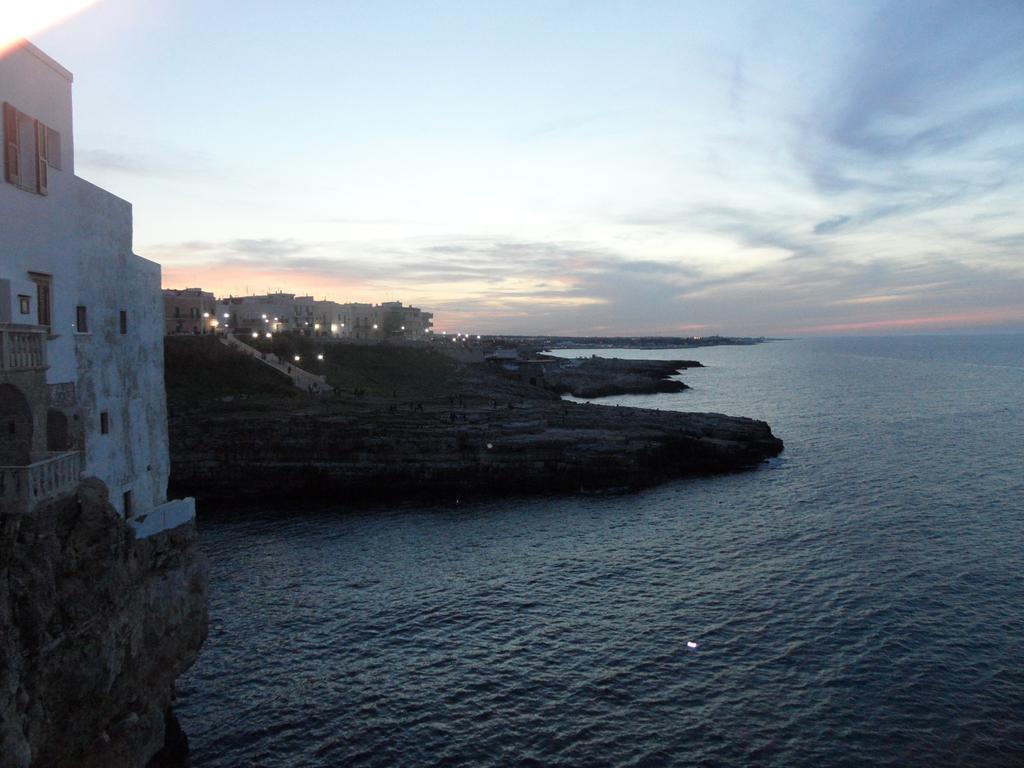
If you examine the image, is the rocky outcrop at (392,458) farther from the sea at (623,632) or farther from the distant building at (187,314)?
the distant building at (187,314)

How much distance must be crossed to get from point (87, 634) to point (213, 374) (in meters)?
68.1

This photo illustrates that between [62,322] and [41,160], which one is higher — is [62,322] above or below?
below

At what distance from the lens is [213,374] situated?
79.2 m

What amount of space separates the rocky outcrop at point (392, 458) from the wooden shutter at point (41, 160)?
46638mm

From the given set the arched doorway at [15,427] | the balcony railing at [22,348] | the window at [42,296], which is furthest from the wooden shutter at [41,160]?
the arched doorway at [15,427]

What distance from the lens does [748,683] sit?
27.9 m

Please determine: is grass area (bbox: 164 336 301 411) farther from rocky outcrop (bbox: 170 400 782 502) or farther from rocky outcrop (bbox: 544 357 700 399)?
rocky outcrop (bbox: 544 357 700 399)

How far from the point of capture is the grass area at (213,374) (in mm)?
75250

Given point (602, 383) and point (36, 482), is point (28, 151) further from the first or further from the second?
point (602, 383)

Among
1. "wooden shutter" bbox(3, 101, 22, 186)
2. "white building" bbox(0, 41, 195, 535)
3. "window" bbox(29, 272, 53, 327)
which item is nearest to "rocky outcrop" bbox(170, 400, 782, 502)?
"white building" bbox(0, 41, 195, 535)

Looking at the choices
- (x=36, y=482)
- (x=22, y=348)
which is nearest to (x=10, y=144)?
(x=22, y=348)

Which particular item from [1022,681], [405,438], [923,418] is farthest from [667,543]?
[923,418]

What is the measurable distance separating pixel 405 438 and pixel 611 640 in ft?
122

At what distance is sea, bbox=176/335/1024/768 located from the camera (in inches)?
962
